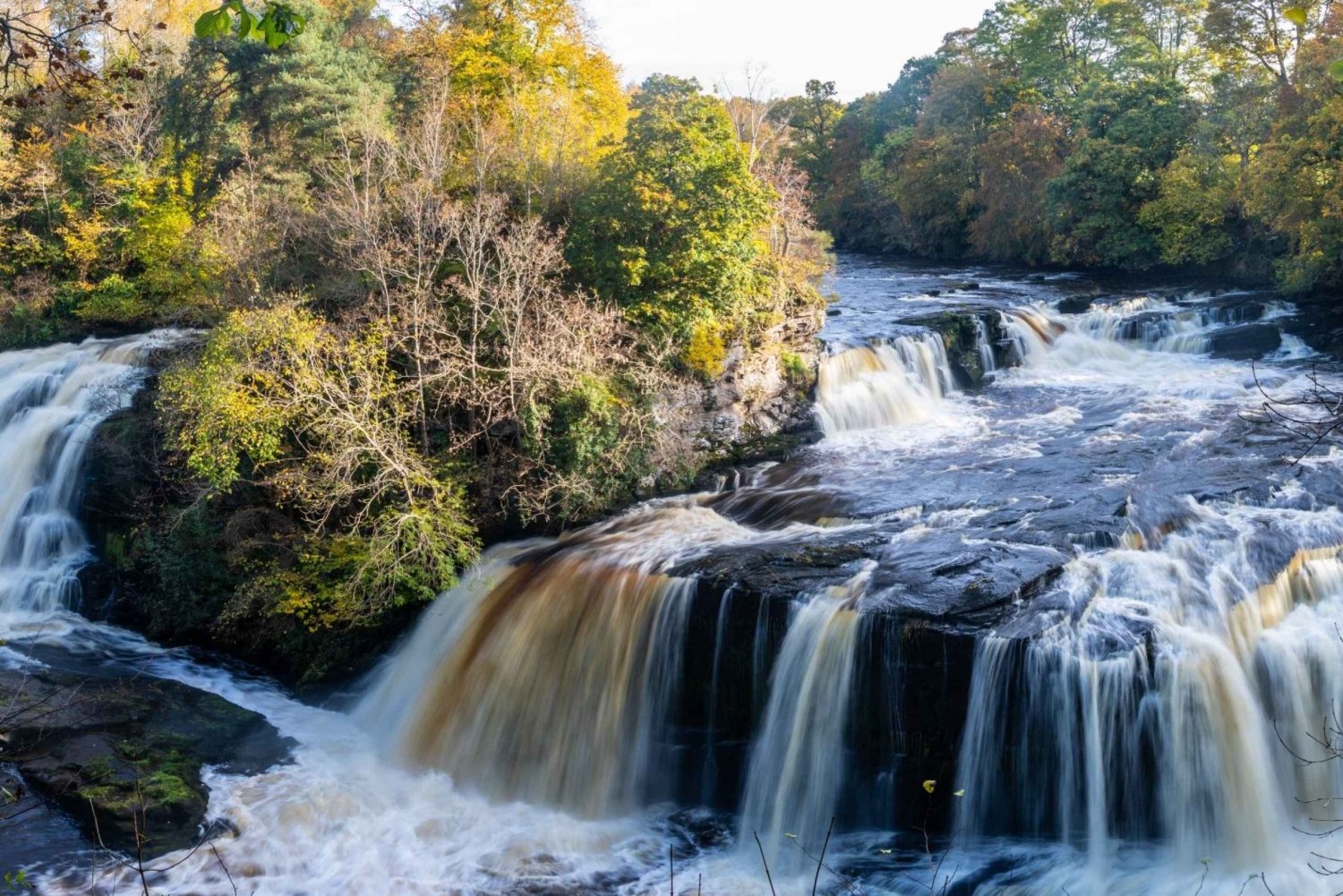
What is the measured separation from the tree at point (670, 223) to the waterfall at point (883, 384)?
146 inches

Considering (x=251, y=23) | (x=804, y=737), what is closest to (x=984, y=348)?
(x=804, y=737)

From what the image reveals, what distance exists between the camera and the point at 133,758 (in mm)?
12219

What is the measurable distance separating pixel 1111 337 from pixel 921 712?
18.2 m

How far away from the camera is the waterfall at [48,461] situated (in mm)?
17391

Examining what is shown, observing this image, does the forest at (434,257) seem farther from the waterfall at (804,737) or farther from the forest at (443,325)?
the waterfall at (804,737)

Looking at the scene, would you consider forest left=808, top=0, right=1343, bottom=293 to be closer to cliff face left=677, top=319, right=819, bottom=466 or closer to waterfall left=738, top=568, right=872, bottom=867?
cliff face left=677, top=319, right=819, bottom=466

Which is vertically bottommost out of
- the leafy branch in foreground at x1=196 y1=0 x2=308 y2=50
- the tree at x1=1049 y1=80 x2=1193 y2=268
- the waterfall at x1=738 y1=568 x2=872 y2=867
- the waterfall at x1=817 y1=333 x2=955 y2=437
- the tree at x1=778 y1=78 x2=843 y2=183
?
the waterfall at x1=738 y1=568 x2=872 y2=867

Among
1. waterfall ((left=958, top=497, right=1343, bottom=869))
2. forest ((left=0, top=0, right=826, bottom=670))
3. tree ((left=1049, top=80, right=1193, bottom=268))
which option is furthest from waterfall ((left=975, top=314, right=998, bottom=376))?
waterfall ((left=958, top=497, right=1343, bottom=869))

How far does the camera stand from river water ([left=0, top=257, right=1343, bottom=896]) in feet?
33.2

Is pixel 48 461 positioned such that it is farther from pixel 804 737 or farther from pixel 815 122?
pixel 815 122

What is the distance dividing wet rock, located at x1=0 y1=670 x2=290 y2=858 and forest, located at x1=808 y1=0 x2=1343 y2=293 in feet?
77.2

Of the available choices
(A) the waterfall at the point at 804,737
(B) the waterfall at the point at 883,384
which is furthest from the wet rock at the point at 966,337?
(A) the waterfall at the point at 804,737

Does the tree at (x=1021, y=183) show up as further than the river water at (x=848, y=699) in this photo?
Yes

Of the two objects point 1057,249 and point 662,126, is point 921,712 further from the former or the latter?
point 1057,249
